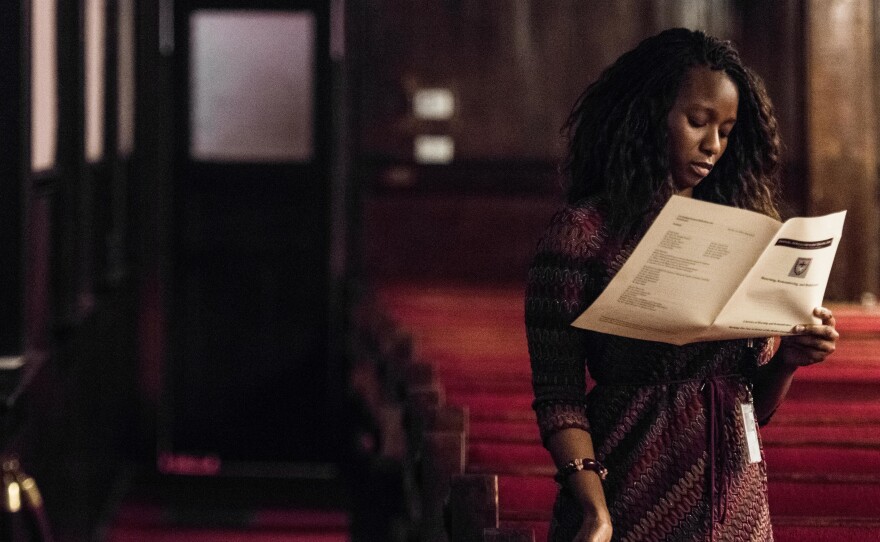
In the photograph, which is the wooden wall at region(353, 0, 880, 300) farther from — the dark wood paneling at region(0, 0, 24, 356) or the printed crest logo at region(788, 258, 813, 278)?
the printed crest logo at region(788, 258, 813, 278)

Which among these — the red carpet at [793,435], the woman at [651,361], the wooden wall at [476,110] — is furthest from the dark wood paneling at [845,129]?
the woman at [651,361]

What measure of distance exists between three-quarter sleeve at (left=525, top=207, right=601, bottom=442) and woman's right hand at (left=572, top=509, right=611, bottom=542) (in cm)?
11

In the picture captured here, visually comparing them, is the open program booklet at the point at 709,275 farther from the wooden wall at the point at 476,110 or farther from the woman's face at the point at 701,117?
the wooden wall at the point at 476,110

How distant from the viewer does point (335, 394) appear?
6.09 meters

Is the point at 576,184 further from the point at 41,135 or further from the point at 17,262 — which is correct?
the point at 41,135

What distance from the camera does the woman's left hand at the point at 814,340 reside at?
1.46 metres

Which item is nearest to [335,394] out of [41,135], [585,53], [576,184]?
[585,53]

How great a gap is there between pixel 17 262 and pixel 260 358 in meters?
3.57

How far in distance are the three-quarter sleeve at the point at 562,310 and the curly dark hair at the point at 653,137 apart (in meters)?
0.05

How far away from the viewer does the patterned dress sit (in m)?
1.45

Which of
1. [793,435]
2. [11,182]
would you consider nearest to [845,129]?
[793,435]

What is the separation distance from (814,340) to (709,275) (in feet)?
0.51

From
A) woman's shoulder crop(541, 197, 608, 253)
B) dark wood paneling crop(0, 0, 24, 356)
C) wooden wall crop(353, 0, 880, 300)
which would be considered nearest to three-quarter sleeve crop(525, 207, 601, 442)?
woman's shoulder crop(541, 197, 608, 253)

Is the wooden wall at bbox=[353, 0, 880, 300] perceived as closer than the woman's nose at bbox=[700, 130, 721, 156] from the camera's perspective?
No
